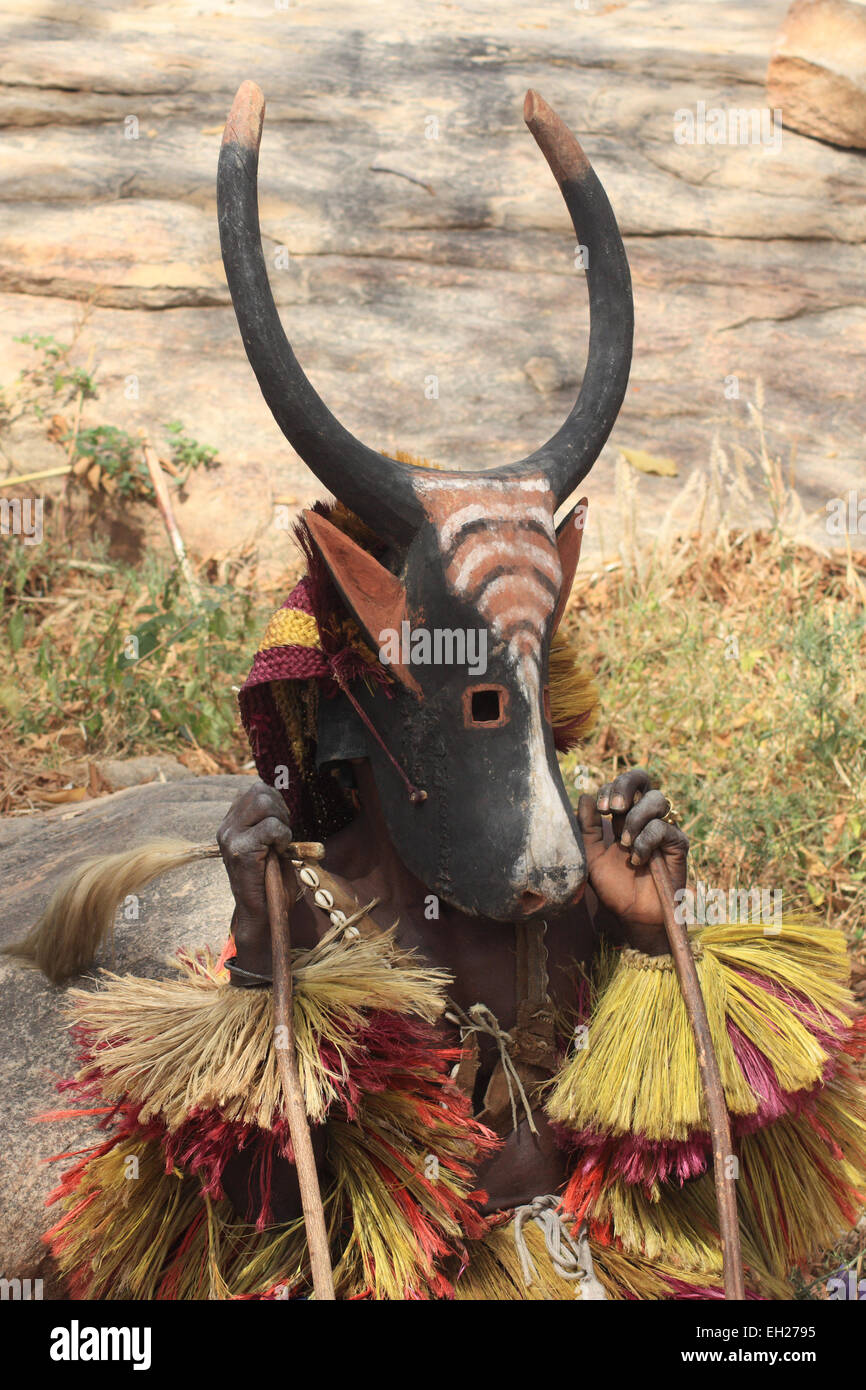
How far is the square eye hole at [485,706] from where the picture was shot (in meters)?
2.04

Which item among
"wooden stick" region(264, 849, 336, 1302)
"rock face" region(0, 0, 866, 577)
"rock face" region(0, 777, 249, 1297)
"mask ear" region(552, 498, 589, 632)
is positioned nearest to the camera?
"wooden stick" region(264, 849, 336, 1302)

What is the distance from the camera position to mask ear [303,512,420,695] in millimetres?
2062

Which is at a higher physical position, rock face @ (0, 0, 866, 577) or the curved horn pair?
rock face @ (0, 0, 866, 577)

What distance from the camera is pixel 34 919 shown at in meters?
3.14

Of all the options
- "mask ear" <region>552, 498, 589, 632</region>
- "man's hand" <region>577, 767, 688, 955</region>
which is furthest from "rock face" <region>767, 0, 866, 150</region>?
"man's hand" <region>577, 767, 688, 955</region>

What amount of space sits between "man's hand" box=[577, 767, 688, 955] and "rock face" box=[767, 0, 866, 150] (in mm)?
7377

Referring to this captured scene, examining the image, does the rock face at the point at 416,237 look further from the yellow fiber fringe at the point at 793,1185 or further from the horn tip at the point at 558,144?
the yellow fiber fringe at the point at 793,1185

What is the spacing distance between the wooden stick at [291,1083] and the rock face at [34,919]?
0.46 metres

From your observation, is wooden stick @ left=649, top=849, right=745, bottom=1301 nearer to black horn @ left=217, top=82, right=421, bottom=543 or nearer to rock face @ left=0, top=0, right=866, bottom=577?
black horn @ left=217, top=82, right=421, bottom=543

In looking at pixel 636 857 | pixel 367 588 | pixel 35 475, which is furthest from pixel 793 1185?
pixel 35 475

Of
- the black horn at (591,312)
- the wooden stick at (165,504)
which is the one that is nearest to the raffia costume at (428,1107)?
the black horn at (591,312)

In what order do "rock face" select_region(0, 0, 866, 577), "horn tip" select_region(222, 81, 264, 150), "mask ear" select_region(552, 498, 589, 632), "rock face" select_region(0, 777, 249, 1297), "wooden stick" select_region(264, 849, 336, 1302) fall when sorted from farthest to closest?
"rock face" select_region(0, 0, 866, 577), "rock face" select_region(0, 777, 249, 1297), "mask ear" select_region(552, 498, 589, 632), "horn tip" select_region(222, 81, 264, 150), "wooden stick" select_region(264, 849, 336, 1302)

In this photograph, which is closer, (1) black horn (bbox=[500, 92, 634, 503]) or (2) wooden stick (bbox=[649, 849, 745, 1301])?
(2) wooden stick (bbox=[649, 849, 745, 1301])

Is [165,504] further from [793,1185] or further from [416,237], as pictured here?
[793,1185]
